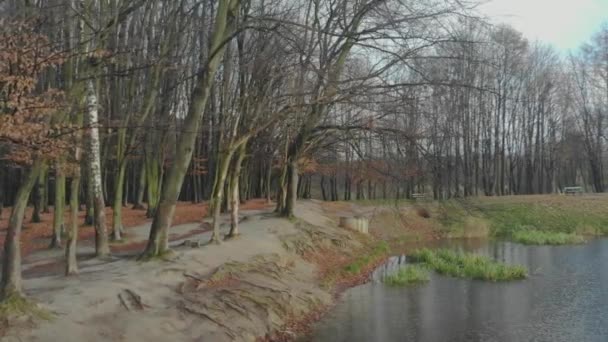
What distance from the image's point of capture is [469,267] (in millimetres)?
18344

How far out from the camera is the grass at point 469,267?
57.0 feet

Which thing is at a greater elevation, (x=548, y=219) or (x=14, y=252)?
(x=14, y=252)

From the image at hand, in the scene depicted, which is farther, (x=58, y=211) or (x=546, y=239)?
(x=546, y=239)

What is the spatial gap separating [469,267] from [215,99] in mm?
18208

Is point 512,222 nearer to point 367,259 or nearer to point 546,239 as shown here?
point 546,239

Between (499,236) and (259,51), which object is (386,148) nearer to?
(259,51)

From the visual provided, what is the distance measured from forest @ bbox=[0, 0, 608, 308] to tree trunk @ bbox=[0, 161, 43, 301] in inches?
0.8

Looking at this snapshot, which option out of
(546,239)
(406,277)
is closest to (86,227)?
(406,277)

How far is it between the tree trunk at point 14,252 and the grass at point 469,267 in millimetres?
13049

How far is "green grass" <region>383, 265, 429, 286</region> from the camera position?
16844 millimetres

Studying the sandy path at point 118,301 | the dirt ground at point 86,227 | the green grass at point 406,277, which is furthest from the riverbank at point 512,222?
the sandy path at point 118,301

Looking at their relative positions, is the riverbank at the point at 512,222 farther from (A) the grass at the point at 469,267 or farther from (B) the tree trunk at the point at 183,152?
(B) the tree trunk at the point at 183,152

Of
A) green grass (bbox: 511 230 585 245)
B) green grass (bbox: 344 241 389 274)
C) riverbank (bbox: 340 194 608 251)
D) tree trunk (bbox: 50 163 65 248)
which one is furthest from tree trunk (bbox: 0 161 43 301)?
green grass (bbox: 511 230 585 245)

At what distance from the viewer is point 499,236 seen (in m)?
31.6
